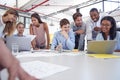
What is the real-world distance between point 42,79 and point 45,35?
2.19m

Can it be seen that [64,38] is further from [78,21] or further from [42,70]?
[42,70]

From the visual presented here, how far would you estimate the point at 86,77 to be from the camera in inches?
31.6

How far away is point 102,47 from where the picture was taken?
5.83 feet

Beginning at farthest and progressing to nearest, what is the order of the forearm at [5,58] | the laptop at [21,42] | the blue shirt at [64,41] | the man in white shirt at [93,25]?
the man in white shirt at [93,25]
the blue shirt at [64,41]
the laptop at [21,42]
the forearm at [5,58]

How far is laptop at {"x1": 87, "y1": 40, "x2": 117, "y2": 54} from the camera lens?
1.69 metres

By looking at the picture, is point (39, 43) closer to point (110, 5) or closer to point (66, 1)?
point (66, 1)

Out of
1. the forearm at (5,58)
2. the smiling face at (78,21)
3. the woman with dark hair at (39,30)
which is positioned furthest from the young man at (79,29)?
the forearm at (5,58)

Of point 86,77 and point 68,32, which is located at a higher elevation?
point 68,32

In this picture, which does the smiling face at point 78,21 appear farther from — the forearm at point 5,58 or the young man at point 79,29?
the forearm at point 5,58

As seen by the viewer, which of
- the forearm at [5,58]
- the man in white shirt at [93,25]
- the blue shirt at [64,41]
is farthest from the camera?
the man in white shirt at [93,25]

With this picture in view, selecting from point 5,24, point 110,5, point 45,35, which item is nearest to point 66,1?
point 110,5

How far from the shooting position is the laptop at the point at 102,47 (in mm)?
1693

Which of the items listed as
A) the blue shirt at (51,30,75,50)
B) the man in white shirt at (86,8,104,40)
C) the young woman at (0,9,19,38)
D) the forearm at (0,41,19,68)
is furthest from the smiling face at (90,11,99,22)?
the forearm at (0,41,19,68)

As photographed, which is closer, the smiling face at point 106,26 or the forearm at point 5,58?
the forearm at point 5,58
